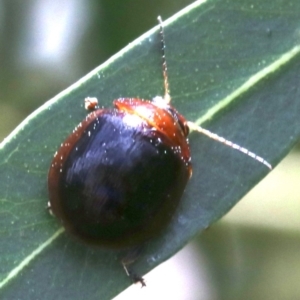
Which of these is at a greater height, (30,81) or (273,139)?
(30,81)

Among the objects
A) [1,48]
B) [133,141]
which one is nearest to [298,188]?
[133,141]

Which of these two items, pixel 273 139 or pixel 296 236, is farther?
pixel 296 236

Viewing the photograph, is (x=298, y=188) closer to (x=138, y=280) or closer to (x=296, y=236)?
(x=296, y=236)

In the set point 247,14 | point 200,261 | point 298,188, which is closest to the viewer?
point 247,14

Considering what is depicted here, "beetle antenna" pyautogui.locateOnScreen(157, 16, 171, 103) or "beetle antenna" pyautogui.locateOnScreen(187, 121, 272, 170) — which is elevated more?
"beetle antenna" pyautogui.locateOnScreen(157, 16, 171, 103)

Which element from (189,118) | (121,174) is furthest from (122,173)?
(189,118)
